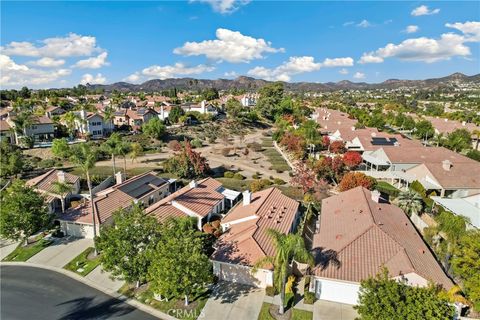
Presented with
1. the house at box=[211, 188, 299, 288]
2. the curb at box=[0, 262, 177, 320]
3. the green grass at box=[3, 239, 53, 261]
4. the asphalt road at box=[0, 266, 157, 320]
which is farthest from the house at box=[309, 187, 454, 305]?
the green grass at box=[3, 239, 53, 261]

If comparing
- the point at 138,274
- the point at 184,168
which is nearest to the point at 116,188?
the point at 184,168

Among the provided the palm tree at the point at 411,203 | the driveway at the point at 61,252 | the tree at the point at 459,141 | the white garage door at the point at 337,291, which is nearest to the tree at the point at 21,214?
the driveway at the point at 61,252

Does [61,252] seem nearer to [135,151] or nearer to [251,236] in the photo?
[251,236]

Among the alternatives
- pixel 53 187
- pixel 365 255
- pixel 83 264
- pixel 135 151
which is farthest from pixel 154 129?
pixel 365 255

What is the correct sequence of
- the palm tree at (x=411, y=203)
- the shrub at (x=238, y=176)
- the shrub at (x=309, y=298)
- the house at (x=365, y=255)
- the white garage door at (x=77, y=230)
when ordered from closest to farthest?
the house at (x=365, y=255) → the shrub at (x=309, y=298) → the white garage door at (x=77, y=230) → the palm tree at (x=411, y=203) → the shrub at (x=238, y=176)

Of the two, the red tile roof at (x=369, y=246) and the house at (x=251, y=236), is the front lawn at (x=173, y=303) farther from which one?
the red tile roof at (x=369, y=246)

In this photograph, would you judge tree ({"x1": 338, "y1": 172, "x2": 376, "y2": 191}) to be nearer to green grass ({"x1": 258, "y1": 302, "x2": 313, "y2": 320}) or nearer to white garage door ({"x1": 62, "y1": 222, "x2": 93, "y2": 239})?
green grass ({"x1": 258, "y1": 302, "x2": 313, "y2": 320})

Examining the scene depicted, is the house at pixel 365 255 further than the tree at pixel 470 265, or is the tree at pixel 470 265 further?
the house at pixel 365 255
